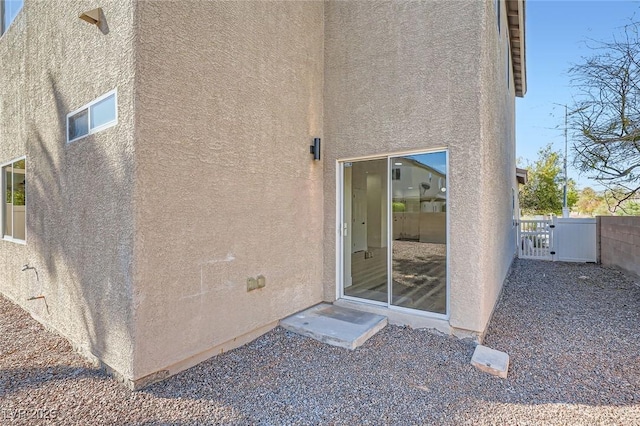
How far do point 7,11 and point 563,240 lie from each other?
18.7m

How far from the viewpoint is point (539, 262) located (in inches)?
500

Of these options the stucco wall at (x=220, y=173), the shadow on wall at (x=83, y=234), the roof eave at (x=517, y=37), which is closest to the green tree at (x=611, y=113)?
the roof eave at (x=517, y=37)

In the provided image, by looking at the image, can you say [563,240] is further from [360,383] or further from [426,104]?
[360,383]

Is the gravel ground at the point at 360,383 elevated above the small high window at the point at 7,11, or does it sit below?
below

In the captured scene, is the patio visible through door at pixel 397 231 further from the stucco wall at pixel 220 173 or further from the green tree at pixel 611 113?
the green tree at pixel 611 113

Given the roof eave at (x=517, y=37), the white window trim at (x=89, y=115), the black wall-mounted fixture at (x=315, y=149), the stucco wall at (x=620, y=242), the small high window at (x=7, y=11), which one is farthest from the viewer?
the roof eave at (x=517, y=37)

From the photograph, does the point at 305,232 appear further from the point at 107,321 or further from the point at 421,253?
the point at 107,321

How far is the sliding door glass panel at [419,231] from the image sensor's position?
219 inches

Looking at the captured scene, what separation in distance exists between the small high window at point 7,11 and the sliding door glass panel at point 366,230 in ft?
26.6

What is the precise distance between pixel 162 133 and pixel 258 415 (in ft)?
11.4

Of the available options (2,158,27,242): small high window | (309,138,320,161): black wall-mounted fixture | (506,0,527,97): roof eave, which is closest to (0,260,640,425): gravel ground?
(2,158,27,242): small high window

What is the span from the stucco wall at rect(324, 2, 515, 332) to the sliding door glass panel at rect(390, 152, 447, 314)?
0.24 meters

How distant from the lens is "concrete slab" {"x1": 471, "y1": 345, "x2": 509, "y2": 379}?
423cm

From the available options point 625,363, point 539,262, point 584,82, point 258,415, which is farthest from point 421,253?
point 539,262
